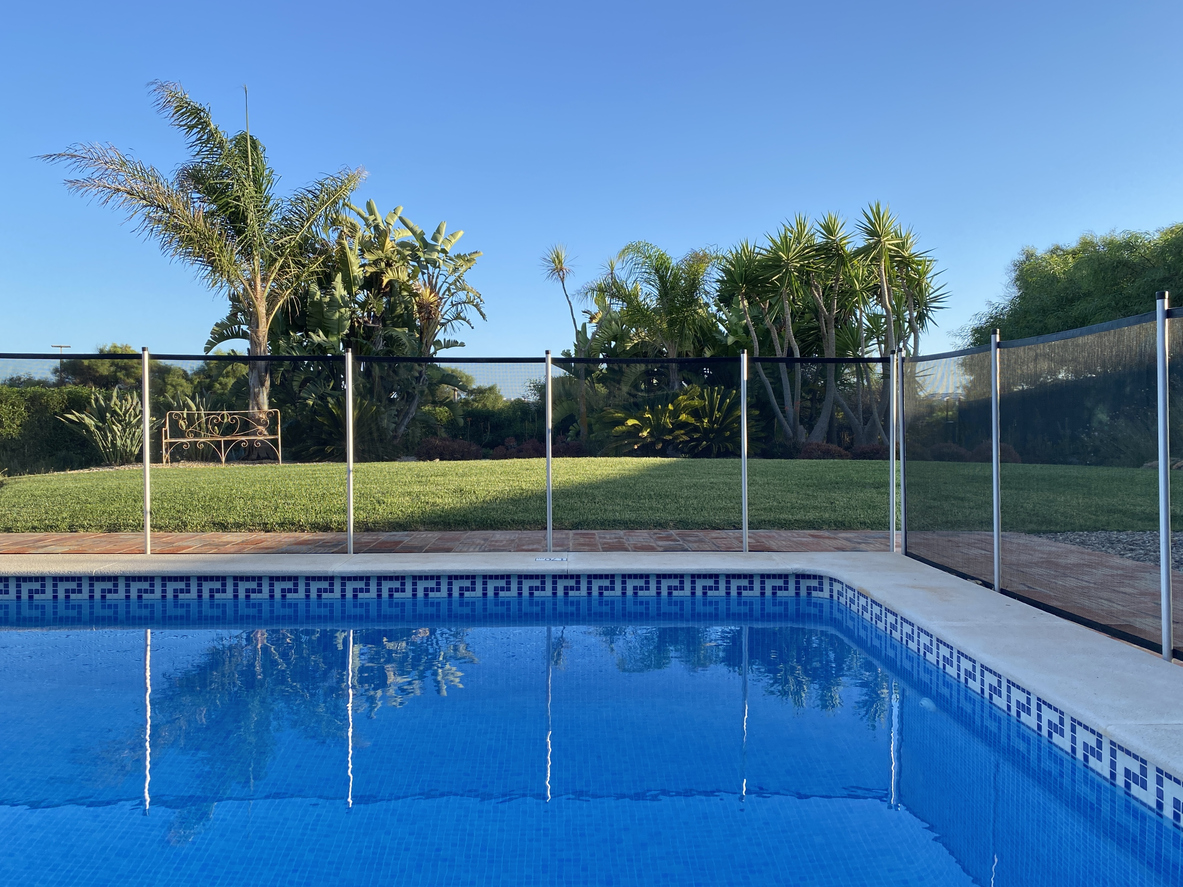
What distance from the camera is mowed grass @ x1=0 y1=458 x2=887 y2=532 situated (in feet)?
26.2

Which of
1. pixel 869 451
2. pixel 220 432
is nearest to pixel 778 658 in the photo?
pixel 869 451

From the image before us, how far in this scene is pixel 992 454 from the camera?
5301 millimetres

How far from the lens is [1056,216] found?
24734 millimetres

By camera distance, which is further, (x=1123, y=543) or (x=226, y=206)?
(x=226, y=206)

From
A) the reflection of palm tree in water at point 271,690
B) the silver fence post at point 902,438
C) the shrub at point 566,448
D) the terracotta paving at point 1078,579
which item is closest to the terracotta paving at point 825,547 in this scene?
the terracotta paving at point 1078,579

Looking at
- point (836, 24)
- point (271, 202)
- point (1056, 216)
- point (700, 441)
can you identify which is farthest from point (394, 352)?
point (1056, 216)

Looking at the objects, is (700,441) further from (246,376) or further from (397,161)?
(397,161)

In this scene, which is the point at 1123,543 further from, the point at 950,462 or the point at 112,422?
the point at 112,422

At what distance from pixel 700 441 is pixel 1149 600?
4070 millimetres

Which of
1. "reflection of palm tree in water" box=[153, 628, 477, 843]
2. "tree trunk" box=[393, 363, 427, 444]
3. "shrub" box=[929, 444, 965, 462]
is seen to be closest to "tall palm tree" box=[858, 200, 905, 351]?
"shrub" box=[929, 444, 965, 462]

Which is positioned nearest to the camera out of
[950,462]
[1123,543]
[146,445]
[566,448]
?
[1123,543]

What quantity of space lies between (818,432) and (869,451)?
0.56m

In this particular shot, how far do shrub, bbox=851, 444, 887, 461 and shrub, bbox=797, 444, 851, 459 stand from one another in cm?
9

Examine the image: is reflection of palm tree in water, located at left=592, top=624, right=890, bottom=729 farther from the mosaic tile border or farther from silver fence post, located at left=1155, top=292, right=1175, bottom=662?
silver fence post, located at left=1155, top=292, right=1175, bottom=662
